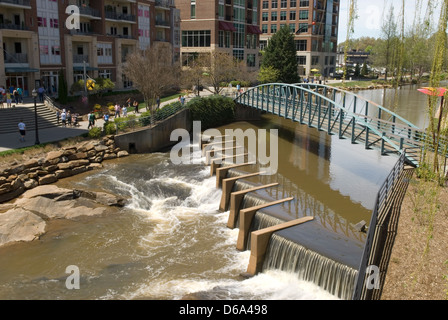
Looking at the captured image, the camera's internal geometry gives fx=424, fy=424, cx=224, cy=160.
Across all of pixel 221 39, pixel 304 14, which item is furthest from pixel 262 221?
pixel 304 14

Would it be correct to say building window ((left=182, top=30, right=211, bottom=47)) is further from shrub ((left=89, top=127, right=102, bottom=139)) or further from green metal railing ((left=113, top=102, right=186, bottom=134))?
shrub ((left=89, top=127, right=102, bottom=139))

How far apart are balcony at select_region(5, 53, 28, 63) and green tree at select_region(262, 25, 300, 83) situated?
3281 cm

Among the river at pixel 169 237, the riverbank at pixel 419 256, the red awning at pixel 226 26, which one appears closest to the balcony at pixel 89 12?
the river at pixel 169 237

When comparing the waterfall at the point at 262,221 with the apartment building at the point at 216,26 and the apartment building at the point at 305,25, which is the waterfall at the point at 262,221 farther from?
the apartment building at the point at 305,25

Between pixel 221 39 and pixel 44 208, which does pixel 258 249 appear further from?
pixel 221 39

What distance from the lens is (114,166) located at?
29453 mm

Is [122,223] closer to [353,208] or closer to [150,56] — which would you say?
[353,208]

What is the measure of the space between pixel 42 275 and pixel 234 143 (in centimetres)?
2257

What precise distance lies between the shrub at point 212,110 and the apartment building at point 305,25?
48679mm

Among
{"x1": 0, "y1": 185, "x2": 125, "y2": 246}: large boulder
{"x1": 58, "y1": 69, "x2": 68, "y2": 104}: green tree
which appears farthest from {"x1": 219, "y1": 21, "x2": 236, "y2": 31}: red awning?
{"x1": 0, "y1": 185, "x2": 125, "y2": 246}: large boulder

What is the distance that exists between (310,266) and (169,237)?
23.1ft

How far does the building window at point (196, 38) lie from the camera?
69.4 meters

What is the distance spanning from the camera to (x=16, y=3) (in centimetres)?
3869

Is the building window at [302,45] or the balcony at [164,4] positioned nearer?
the balcony at [164,4]
